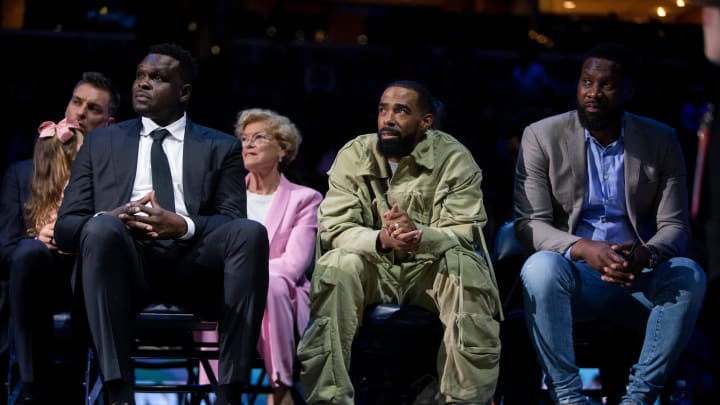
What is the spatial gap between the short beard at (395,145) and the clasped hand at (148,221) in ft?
3.01

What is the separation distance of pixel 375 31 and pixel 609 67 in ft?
23.5

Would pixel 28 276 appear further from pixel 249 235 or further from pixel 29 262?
pixel 249 235

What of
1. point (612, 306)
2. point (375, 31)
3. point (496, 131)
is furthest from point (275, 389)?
point (375, 31)

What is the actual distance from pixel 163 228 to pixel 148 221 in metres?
0.06

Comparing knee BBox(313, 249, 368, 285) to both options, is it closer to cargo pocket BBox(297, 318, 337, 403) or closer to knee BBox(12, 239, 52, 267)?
cargo pocket BBox(297, 318, 337, 403)

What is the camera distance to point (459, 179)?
395 centimetres

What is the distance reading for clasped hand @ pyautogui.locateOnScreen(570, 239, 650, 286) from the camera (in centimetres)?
368

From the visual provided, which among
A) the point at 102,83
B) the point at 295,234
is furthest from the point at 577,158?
the point at 102,83

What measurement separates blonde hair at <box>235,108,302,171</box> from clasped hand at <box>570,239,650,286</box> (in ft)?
5.40

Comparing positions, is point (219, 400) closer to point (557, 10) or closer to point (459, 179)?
point (459, 179)

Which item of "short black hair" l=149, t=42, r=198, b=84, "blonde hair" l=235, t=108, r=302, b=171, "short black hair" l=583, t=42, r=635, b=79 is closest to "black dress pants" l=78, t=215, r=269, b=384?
"short black hair" l=149, t=42, r=198, b=84

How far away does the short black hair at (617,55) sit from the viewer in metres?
4.12

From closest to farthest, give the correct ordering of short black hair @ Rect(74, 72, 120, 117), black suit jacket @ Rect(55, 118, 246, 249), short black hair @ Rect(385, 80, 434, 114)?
black suit jacket @ Rect(55, 118, 246, 249) < short black hair @ Rect(385, 80, 434, 114) < short black hair @ Rect(74, 72, 120, 117)

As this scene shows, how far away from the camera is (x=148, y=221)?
3482 mm
